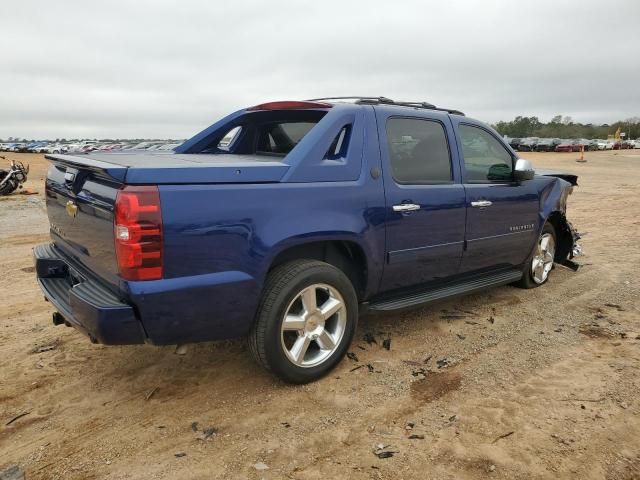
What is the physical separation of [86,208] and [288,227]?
120cm

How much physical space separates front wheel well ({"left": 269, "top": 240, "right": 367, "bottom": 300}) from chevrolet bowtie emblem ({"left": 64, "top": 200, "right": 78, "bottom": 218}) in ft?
4.23

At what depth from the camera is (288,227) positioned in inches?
121

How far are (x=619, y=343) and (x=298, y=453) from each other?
289 centimetres

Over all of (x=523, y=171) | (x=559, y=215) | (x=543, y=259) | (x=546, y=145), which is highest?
(x=546, y=145)

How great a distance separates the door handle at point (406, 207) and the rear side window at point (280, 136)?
0.98 meters

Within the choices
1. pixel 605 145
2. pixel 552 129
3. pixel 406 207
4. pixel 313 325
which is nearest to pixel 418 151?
pixel 406 207

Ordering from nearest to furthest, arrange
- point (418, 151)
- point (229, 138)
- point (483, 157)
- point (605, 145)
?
point (418, 151)
point (483, 157)
point (229, 138)
point (605, 145)

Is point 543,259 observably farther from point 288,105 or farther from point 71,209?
point 71,209

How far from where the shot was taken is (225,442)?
9.11ft

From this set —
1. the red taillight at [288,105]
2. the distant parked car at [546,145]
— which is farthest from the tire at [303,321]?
the distant parked car at [546,145]

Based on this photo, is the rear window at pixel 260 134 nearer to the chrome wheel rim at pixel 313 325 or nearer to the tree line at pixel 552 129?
the chrome wheel rim at pixel 313 325

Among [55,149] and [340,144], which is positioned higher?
[340,144]

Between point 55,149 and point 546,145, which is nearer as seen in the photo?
point 546,145

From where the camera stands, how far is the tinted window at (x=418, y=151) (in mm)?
3781
